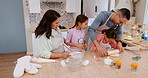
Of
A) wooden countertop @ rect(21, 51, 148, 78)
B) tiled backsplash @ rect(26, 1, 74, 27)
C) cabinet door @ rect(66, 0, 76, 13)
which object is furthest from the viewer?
tiled backsplash @ rect(26, 1, 74, 27)

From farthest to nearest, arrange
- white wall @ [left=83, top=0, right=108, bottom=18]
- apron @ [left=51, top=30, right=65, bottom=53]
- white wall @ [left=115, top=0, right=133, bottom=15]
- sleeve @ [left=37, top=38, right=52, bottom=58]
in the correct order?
1. white wall @ [left=115, top=0, right=133, bottom=15]
2. white wall @ [left=83, top=0, right=108, bottom=18]
3. apron @ [left=51, top=30, right=65, bottom=53]
4. sleeve @ [left=37, top=38, right=52, bottom=58]

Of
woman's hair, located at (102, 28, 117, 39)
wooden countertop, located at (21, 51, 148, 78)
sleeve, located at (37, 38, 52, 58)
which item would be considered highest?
woman's hair, located at (102, 28, 117, 39)

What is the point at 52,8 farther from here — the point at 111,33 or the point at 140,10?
the point at 140,10

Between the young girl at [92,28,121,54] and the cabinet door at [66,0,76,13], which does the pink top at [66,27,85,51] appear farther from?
the cabinet door at [66,0,76,13]

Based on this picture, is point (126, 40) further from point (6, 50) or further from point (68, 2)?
point (6, 50)

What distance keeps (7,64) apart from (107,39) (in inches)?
79.8

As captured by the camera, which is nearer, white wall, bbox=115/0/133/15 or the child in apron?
the child in apron

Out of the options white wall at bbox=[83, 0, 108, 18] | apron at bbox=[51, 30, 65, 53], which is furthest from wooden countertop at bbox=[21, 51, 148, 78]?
white wall at bbox=[83, 0, 108, 18]

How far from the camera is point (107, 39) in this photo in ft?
4.78

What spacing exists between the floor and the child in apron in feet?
5.12

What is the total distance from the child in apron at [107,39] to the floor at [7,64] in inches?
61.4

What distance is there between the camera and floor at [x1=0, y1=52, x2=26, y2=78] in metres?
2.05

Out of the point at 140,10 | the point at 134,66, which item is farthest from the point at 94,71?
the point at 140,10

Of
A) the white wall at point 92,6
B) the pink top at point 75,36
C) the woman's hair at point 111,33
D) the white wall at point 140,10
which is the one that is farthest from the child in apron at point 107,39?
the white wall at point 140,10
